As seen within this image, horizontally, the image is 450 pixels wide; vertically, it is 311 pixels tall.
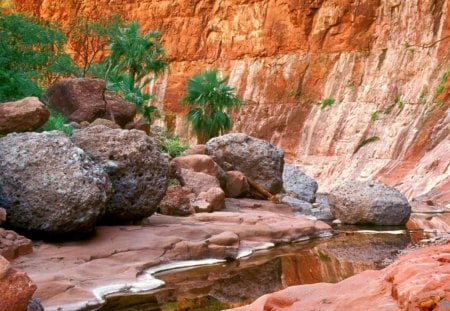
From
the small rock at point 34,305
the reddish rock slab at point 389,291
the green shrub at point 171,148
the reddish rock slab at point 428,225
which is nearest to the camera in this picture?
the reddish rock slab at point 389,291

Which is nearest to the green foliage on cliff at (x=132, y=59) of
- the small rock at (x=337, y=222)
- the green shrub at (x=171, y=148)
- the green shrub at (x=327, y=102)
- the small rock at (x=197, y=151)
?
the green shrub at (x=171, y=148)

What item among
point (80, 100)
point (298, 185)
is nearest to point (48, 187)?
point (80, 100)

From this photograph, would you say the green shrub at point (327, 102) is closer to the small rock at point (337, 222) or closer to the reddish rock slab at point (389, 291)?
the small rock at point (337, 222)

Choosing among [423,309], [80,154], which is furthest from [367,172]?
[423,309]

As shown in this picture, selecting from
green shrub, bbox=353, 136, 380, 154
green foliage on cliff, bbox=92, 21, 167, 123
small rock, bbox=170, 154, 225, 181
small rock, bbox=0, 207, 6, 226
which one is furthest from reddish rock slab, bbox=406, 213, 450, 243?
green foliage on cliff, bbox=92, 21, 167, 123

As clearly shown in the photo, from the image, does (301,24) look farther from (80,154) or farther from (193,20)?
(80,154)

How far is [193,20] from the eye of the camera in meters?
44.1

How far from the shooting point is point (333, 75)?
115 feet

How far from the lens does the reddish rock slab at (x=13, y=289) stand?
5.24 metres

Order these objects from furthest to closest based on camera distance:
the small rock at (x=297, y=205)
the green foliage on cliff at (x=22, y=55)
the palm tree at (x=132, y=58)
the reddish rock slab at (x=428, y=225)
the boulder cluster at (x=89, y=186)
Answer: the palm tree at (x=132, y=58), the small rock at (x=297, y=205), the green foliage on cliff at (x=22, y=55), the reddish rock slab at (x=428, y=225), the boulder cluster at (x=89, y=186)

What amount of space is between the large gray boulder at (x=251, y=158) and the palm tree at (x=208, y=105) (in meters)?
12.0

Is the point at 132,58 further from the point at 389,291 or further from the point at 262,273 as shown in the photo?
the point at 389,291

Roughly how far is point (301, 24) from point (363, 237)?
87.8ft

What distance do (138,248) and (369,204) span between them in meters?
6.57
